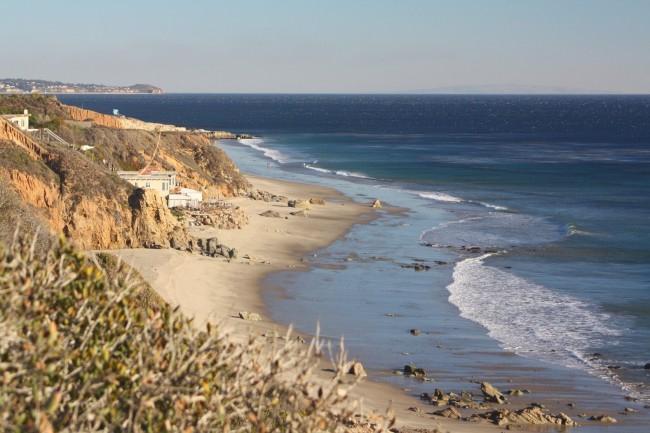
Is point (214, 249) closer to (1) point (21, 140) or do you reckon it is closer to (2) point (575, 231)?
(1) point (21, 140)

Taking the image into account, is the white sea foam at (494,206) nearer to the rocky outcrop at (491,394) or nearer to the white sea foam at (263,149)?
→ the white sea foam at (263,149)

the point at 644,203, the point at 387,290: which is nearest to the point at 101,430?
the point at 387,290

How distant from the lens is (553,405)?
2297cm

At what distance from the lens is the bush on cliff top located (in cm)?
924

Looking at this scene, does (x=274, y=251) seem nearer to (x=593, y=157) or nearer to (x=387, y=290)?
(x=387, y=290)

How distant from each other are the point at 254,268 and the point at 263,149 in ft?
229

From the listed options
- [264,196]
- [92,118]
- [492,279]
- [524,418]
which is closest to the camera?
[524,418]

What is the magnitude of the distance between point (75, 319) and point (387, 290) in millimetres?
25018

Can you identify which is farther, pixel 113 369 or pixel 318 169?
pixel 318 169

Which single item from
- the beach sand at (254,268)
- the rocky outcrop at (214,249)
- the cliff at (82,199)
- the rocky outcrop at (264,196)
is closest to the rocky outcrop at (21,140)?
the cliff at (82,199)

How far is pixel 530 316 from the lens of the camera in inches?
1249

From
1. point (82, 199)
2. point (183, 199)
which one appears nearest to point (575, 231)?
point (183, 199)

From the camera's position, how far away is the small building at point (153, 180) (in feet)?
159

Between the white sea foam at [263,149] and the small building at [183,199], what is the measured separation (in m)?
41.5
